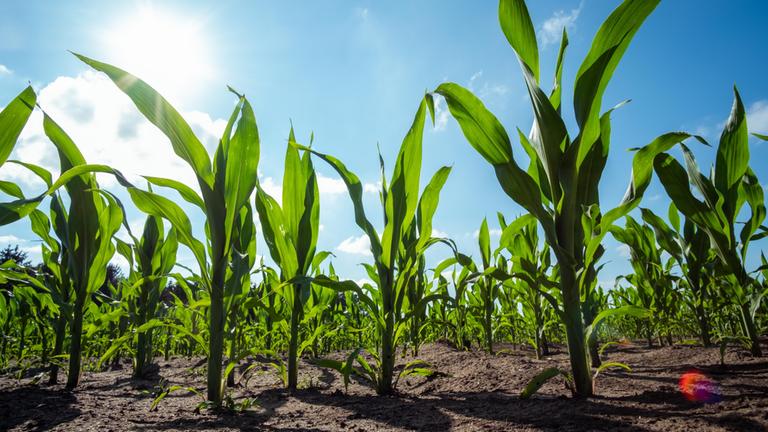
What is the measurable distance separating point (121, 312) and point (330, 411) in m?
1.53

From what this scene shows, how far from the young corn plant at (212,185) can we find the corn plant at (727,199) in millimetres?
2079

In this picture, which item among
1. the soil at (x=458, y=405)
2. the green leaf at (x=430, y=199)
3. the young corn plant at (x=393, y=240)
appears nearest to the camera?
the soil at (x=458, y=405)

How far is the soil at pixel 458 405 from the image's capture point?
1.21 meters

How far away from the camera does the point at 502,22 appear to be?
5.12 feet

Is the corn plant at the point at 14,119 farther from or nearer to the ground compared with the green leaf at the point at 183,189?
farther from the ground

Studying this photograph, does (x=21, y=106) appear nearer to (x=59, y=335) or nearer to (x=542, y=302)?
(x=59, y=335)

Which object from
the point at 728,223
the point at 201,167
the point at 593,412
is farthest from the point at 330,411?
the point at 728,223

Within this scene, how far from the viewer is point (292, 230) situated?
2.39m

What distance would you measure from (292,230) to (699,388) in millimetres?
2104

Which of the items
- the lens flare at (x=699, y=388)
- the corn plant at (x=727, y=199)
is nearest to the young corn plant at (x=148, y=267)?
the lens flare at (x=699, y=388)

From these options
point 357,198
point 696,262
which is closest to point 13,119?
point 357,198

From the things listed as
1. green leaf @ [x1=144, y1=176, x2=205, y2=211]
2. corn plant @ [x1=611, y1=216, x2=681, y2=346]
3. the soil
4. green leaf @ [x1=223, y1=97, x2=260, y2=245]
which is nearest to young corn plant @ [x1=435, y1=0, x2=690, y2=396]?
the soil

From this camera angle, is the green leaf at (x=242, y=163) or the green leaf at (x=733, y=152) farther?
the green leaf at (x=733, y=152)

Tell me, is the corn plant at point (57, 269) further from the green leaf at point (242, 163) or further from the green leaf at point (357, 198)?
the green leaf at point (357, 198)
